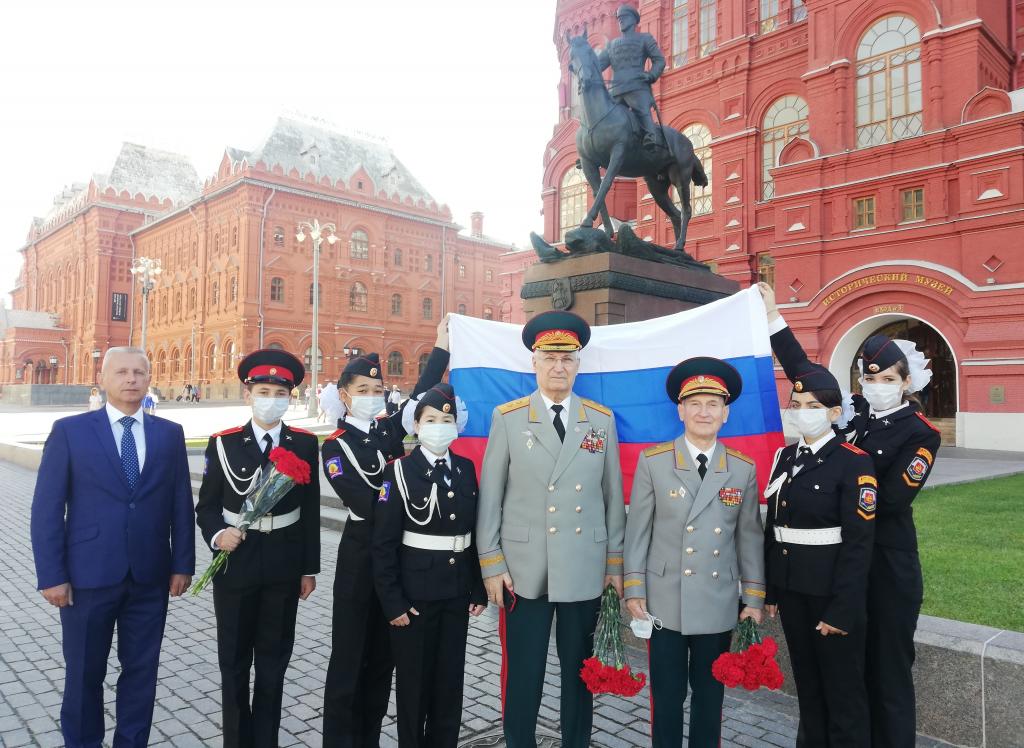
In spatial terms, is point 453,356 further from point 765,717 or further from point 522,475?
point 765,717

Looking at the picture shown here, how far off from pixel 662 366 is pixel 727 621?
2.09 meters

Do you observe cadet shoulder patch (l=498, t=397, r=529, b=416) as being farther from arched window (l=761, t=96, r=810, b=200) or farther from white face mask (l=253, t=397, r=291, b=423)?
arched window (l=761, t=96, r=810, b=200)

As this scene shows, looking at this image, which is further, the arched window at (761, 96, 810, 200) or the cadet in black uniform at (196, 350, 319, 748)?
the arched window at (761, 96, 810, 200)

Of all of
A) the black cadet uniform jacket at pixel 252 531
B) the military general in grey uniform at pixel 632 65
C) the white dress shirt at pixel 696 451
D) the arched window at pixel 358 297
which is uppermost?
the arched window at pixel 358 297

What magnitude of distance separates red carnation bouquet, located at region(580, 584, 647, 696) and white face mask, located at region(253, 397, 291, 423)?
75.6 inches

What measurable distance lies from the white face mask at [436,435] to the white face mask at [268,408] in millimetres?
849

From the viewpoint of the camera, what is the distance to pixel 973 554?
5723 mm

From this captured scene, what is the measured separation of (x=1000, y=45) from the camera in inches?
745

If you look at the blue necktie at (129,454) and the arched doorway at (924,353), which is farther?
the arched doorway at (924,353)

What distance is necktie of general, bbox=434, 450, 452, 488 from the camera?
10.8 feet

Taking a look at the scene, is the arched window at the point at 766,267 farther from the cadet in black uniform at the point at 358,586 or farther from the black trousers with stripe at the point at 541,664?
the black trousers with stripe at the point at 541,664

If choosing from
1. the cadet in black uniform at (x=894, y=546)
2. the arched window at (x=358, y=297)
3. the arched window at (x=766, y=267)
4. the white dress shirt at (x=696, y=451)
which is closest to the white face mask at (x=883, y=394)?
the cadet in black uniform at (x=894, y=546)

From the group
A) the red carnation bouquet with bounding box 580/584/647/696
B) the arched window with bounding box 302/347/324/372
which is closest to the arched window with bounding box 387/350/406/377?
the arched window with bounding box 302/347/324/372

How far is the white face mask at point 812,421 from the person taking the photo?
10.3 ft
